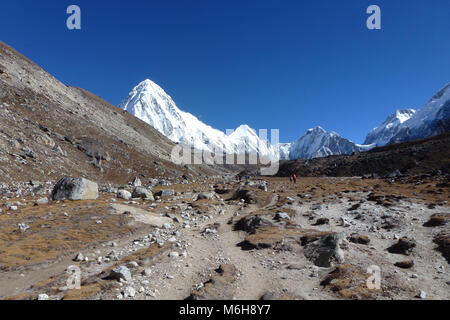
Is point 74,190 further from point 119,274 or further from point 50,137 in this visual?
point 50,137

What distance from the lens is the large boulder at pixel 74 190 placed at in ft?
91.7

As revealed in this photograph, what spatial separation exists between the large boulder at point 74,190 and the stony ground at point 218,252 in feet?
4.80

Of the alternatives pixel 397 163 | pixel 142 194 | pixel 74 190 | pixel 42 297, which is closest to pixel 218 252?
pixel 42 297

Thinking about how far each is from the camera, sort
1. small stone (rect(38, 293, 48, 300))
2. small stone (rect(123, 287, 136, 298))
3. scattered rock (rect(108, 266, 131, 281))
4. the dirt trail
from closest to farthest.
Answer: small stone (rect(38, 293, 48, 300))
small stone (rect(123, 287, 136, 298))
the dirt trail
scattered rock (rect(108, 266, 131, 281))

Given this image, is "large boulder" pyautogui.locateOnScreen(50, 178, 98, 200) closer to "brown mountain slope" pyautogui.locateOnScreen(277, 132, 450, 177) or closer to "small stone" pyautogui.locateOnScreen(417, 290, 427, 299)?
"small stone" pyautogui.locateOnScreen(417, 290, 427, 299)

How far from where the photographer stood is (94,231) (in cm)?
1969

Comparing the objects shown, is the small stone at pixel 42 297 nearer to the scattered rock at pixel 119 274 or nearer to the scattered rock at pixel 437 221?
the scattered rock at pixel 119 274

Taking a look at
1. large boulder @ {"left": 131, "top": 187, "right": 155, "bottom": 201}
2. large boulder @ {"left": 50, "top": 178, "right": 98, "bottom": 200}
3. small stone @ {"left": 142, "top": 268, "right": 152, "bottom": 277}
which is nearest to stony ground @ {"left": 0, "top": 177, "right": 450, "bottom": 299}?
small stone @ {"left": 142, "top": 268, "right": 152, "bottom": 277}

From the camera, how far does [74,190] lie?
28578 mm

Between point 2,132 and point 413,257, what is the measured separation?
64.3 meters

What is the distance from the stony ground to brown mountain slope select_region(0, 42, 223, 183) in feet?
82.4

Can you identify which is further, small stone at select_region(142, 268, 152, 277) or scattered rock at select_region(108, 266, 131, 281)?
small stone at select_region(142, 268, 152, 277)

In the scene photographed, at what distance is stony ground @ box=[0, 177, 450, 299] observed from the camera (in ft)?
37.9

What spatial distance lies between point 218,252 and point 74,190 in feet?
68.4
